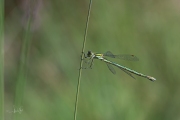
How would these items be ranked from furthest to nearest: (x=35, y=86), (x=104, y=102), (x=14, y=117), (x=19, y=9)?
(x=19, y=9) < (x=35, y=86) < (x=104, y=102) < (x=14, y=117)

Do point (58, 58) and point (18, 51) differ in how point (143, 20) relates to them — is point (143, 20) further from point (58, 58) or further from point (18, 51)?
point (18, 51)

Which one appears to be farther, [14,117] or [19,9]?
[19,9]

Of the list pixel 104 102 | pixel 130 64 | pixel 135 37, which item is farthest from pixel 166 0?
pixel 104 102

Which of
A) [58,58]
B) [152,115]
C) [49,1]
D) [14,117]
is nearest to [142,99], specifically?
[152,115]

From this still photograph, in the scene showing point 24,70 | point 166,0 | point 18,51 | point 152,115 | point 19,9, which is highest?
point 166,0

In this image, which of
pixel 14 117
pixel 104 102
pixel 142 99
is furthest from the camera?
pixel 142 99

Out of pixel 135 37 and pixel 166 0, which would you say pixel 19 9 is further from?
pixel 166 0

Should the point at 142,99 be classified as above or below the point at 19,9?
below
